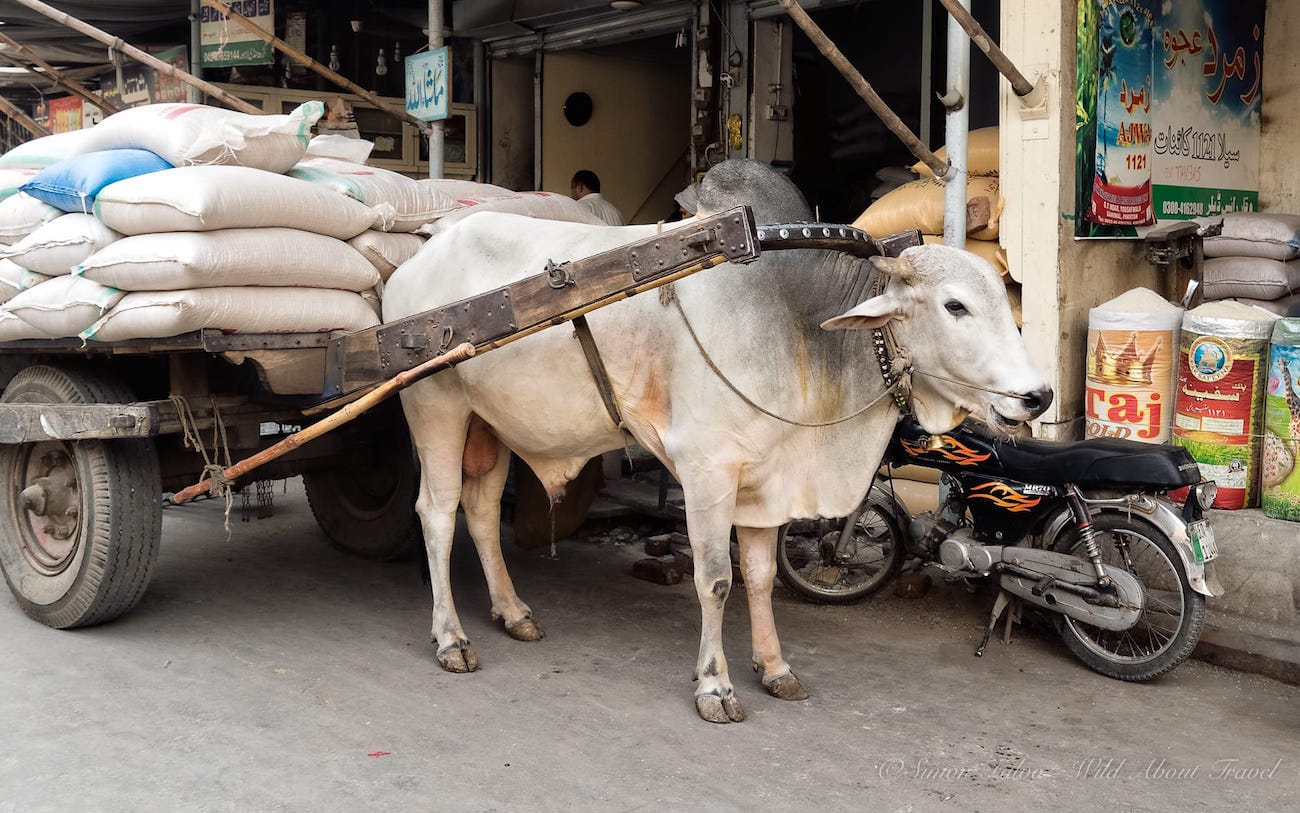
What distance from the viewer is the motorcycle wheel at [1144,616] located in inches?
156

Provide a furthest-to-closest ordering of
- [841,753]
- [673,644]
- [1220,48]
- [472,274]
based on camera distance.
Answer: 1. [1220,48]
2. [673,644]
3. [472,274]
4. [841,753]

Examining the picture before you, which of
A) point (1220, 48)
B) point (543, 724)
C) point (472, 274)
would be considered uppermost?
point (1220, 48)

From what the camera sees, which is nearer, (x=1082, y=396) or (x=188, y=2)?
(x=1082, y=396)

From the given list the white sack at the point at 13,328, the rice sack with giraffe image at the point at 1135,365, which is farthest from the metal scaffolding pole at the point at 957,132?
the white sack at the point at 13,328

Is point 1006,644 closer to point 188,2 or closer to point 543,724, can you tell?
point 543,724

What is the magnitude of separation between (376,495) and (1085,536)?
3.08 metres

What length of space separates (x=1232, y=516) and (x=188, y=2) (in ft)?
25.5

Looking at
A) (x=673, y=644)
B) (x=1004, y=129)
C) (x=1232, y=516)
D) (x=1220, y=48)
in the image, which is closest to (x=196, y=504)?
(x=673, y=644)

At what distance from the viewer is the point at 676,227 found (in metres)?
3.69

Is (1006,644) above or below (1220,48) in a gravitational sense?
below

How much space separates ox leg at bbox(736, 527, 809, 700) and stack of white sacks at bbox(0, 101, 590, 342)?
1606mm

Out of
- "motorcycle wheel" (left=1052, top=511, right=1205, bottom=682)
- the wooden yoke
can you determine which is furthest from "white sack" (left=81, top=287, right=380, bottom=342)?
"motorcycle wheel" (left=1052, top=511, right=1205, bottom=682)

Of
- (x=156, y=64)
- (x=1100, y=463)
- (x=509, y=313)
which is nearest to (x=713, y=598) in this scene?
(x=509, y=313)

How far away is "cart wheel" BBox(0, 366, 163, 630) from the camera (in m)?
4.34
